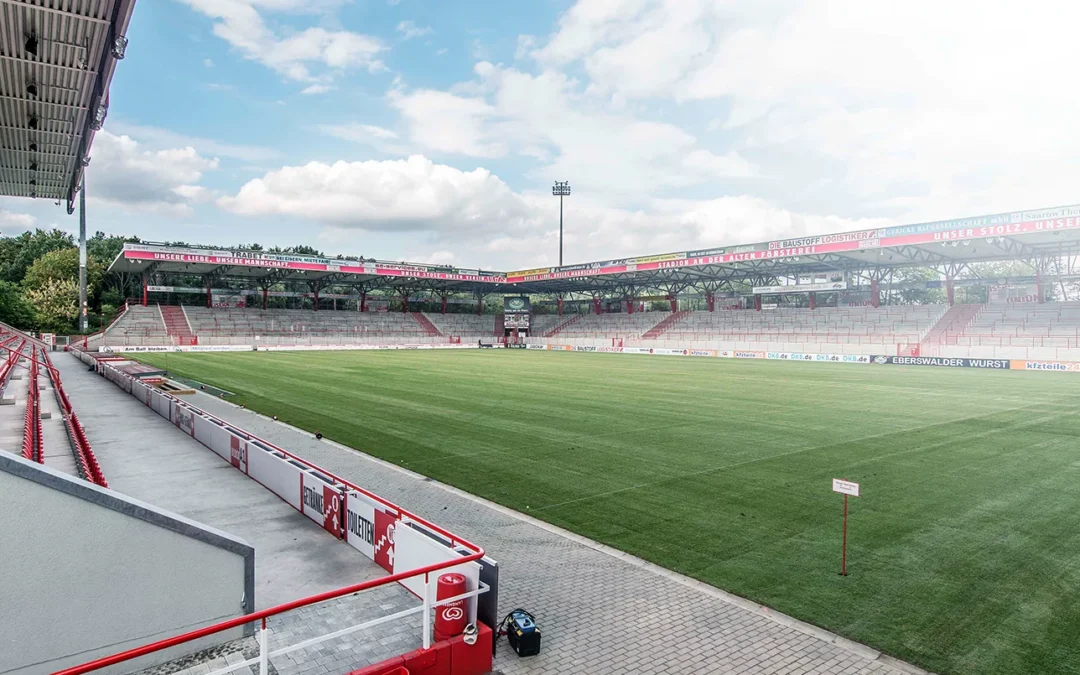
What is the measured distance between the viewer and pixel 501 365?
4206 cm

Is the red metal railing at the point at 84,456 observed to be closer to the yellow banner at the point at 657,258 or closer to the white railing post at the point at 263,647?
the white railing post at the point at 263,647

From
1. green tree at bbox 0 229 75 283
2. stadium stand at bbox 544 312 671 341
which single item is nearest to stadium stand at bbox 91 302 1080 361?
stadium stand at bbox 544 312 671 341

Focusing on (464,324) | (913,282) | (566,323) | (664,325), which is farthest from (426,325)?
(913,282)

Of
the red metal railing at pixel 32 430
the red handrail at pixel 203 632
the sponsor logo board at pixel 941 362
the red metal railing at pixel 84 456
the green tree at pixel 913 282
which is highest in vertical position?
the green tree at pixel 913 282

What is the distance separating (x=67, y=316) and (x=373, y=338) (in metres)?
31.8

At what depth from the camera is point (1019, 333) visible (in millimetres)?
43594

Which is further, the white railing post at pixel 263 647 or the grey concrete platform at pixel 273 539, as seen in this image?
the grey concrete platform at pixel 273 539

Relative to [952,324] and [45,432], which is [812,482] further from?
[952,324]

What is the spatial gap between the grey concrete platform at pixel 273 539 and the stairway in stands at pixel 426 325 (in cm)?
5889

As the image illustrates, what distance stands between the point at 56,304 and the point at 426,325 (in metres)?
38.9

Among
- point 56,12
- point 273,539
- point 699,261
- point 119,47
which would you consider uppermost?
point 699,261

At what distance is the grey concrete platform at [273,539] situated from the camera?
592 cm

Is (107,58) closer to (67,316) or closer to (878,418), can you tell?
(878,418)

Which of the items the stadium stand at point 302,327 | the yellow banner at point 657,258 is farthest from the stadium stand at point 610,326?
the stadium stand at point 302,327
